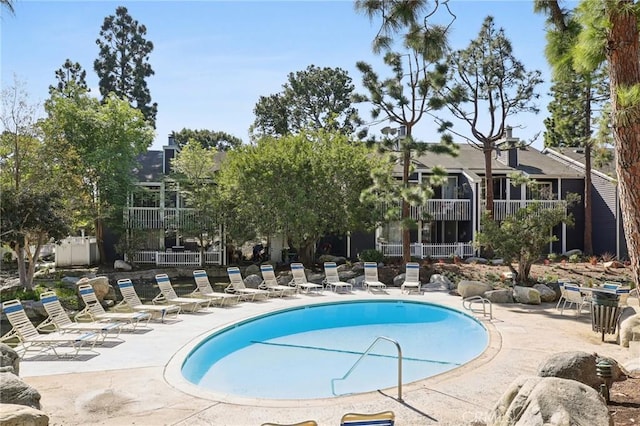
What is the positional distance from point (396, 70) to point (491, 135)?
8013 mm

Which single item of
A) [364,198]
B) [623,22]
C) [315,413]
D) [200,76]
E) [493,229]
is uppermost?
[200,76]

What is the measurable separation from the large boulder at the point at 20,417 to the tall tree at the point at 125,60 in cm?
4541

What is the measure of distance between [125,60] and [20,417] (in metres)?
48.6

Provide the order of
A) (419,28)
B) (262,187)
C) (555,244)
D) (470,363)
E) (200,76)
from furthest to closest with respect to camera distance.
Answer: (555,244) → (262,187) → (200,76) → (470,363) → (419,28)

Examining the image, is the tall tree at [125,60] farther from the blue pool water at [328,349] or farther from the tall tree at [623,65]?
the tall tree at [623,65]

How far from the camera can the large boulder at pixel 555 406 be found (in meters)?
4.53

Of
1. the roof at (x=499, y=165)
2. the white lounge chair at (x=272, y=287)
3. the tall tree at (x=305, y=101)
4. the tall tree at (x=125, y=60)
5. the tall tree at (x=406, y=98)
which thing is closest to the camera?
the white lounge chair at (x=272, y=287)

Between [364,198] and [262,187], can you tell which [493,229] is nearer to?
[364,198]

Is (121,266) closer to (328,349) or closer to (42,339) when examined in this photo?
(42,339)

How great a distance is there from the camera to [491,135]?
82.7 ft

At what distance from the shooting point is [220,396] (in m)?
7.61

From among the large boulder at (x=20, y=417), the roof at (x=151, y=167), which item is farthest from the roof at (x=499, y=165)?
the large boulder at (x=20, y=417)

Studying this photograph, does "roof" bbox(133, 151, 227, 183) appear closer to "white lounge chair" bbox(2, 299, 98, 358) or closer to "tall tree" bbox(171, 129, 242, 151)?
"white lounge chair" bbox(2, 299, 98, 358)

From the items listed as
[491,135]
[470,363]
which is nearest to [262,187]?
[491,135]
